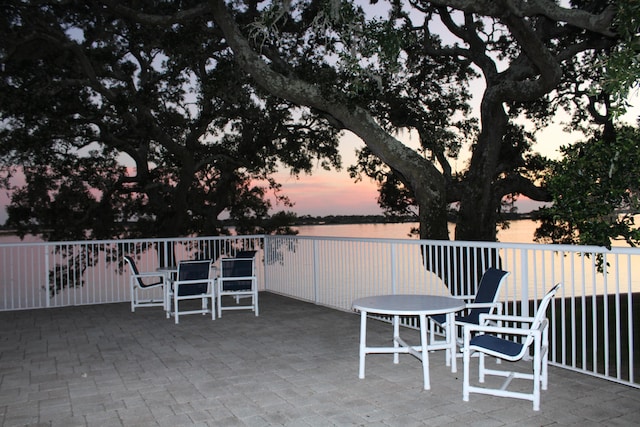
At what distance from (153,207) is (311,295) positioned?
826cm

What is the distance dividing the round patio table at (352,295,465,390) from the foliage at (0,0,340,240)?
25.4ft

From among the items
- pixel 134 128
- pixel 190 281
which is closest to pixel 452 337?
pixel 190 281

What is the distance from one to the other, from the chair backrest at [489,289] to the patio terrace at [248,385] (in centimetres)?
58

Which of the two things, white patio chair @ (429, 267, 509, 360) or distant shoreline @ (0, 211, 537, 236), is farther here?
distant shoreline @ (0, 211, 537, 236)

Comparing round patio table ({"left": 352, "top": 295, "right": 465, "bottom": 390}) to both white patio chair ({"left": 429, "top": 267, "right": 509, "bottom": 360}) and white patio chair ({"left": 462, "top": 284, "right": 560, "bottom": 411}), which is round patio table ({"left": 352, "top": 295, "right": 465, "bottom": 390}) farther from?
white patio chair ({"left": 462, "top": 284, "right": 560, "bottom": 411})

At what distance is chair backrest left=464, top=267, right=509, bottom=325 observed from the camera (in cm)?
454

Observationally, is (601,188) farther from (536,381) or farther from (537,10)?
(537,10)

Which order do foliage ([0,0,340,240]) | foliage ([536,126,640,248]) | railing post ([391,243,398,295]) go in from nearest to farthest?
foliage ([536,126,640,248])
railing post ([391,243,398,295])
foliage ([0,0,340,240])

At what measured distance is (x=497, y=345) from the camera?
382 centimetres

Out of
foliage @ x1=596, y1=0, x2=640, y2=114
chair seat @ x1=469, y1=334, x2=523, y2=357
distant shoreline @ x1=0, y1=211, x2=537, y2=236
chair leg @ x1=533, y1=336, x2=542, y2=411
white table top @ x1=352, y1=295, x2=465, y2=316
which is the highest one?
foliage @ x1=596, y1=0, x2=640, y2=114

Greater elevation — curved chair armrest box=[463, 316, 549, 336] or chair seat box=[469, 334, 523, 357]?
curved chair armrest box=[463, 316, 549, 336]

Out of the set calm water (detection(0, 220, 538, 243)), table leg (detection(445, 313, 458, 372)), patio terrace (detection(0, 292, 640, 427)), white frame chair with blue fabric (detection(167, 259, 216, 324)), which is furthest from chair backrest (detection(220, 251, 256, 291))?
table leg (detection(445, 313, 458, 372))

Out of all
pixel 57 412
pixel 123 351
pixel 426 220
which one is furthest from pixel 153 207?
pixel 57 412

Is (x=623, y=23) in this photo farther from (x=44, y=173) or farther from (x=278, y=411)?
(x=44, y=173)
